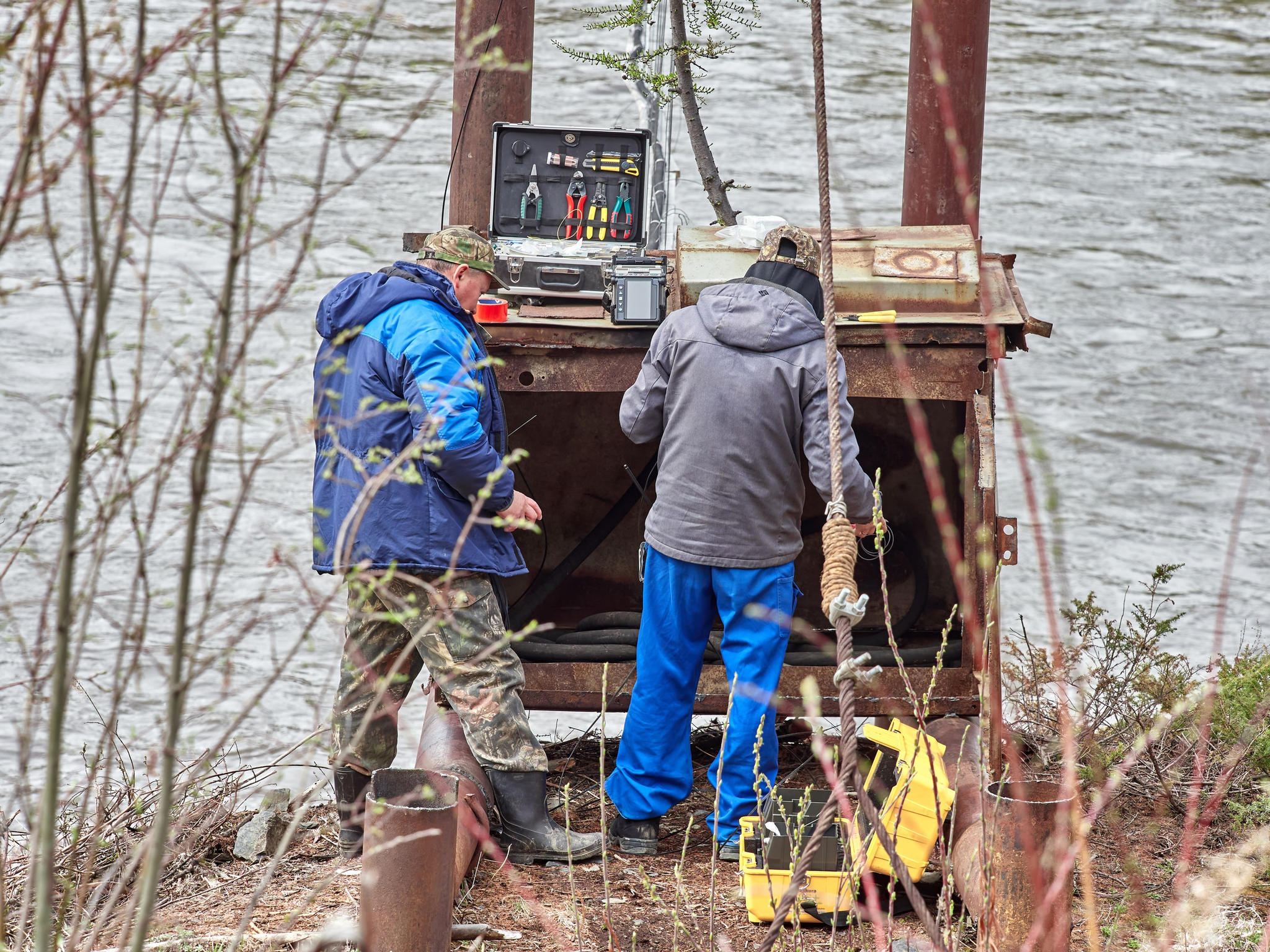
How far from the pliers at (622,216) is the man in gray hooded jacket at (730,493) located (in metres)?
0.92

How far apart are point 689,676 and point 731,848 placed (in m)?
0.55

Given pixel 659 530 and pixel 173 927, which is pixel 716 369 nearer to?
pixel 659 530

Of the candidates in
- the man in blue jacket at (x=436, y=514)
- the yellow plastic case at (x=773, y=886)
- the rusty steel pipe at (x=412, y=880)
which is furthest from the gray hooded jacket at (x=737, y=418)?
the rusty steel pipe at (x=412, y=880)

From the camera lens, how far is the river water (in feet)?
39.1

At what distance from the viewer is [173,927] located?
3678 mm

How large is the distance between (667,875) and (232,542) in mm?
7751

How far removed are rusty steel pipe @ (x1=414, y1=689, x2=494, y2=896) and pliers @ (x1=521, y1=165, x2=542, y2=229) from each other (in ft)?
5.90

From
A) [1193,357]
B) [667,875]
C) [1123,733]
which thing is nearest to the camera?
[667,875]

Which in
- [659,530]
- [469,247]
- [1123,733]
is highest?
[469,247]

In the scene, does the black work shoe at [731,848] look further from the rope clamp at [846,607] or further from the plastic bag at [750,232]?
the rope clamp at [846,607]

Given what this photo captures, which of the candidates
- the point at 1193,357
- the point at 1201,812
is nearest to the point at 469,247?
the point at 1201,812

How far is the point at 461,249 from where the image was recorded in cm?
393

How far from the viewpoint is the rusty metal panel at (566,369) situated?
4.41 m

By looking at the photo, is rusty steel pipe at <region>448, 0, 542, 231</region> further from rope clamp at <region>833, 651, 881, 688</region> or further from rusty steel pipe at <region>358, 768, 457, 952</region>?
rope clamp at <region>833, 651, 881, 688</region>
